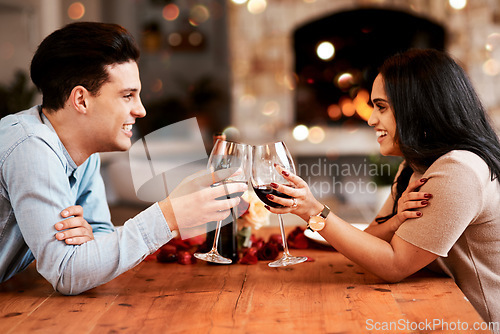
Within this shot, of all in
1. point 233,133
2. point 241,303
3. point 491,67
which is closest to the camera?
point 241,303

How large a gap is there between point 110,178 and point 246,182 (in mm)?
2403

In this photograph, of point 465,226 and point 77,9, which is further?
point 77,9

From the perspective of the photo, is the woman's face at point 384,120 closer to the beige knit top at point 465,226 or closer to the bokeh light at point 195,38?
the beige knit top at point 465,226

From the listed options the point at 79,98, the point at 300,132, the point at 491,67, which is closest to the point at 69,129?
the point at 79,98

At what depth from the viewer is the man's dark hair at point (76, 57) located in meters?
1.15

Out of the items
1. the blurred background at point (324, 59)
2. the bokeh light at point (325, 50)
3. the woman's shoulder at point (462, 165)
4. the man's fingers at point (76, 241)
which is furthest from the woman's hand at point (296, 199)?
the bokeh light at point (325, 50)

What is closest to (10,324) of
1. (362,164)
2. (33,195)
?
(33,195)

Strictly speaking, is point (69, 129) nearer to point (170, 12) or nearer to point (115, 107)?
point (115, 107)

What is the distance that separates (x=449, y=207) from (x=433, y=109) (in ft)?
0.86

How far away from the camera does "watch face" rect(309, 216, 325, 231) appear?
3.63 ft

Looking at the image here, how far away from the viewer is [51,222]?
1018mm

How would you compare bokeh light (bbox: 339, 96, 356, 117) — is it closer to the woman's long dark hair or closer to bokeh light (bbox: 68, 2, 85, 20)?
bokeh light (bbox: 68, 2, 85, 20)

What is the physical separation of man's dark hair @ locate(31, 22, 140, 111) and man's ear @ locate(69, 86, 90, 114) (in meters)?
0.01

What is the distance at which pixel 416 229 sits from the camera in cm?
108
